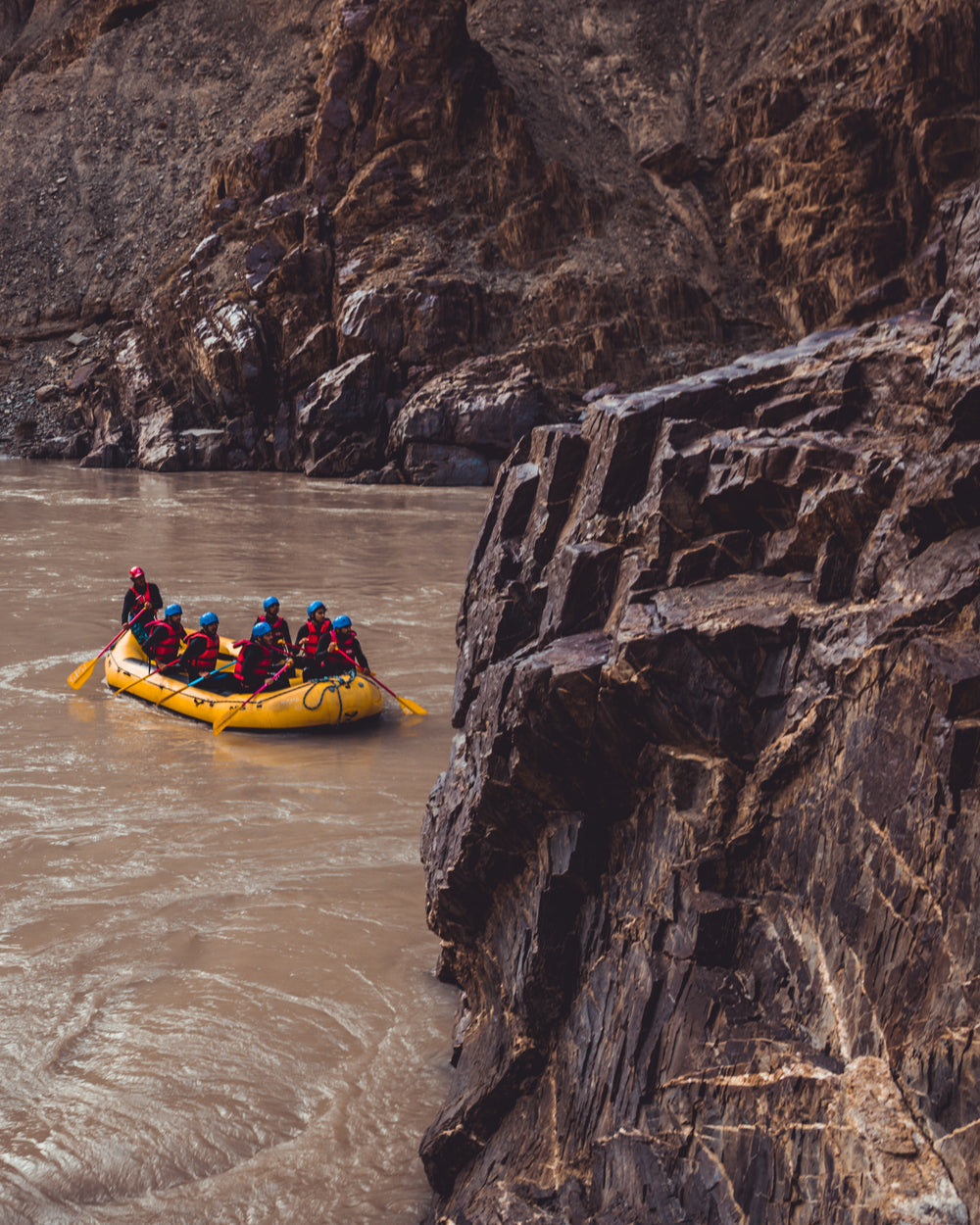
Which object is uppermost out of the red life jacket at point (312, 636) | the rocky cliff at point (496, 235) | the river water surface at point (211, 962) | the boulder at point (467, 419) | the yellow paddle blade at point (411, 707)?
the rocky cliff at point (496, 235)

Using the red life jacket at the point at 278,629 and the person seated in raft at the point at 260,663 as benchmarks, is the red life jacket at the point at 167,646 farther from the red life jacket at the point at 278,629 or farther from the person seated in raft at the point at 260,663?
the red life jacket at the point at 278,629

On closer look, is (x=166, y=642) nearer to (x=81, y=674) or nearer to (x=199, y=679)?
(x=199, y=679)

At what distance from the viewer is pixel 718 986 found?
282 centimetres

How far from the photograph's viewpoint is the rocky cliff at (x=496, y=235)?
31016 millimetres

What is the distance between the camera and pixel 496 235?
113ft

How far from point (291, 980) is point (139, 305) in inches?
1661

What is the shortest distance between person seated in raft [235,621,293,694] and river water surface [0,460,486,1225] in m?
0.61

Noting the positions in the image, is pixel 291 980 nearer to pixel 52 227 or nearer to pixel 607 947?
pixel 607 947

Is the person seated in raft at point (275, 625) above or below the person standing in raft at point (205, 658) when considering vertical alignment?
above

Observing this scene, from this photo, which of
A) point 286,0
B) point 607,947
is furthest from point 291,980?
point 286,0

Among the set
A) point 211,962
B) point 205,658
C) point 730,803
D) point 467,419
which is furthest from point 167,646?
point 467,419

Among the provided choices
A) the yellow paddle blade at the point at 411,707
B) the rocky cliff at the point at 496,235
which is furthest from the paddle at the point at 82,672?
the rocky cliff at the point at 496,235

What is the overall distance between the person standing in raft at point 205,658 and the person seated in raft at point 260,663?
19 centimetres

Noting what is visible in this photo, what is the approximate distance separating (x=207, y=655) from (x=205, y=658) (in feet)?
0.12
